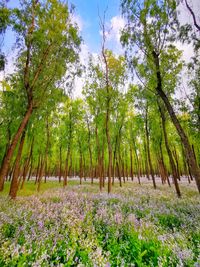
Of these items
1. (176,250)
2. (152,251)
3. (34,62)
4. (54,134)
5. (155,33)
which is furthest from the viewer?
(54,134)

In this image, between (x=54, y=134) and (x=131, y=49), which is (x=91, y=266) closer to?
(x=131, y=49)

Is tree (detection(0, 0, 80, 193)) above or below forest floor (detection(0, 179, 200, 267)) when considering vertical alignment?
above

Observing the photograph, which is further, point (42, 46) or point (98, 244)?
point (42, 46)

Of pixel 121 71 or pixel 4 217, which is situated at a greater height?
pixel 121 71

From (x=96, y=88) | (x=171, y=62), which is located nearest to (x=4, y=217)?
(x=171, y=62)

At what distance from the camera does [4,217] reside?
23.7ft

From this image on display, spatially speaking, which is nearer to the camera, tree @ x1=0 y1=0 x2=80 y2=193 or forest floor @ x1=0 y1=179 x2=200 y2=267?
forest floor @ x1=0 y1=179 x2=200 y2=267

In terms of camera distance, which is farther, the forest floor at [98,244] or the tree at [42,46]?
the tree at [42,46]

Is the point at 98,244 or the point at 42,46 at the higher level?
the point at 42,46

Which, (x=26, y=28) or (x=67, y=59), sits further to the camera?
(x=67, y=59)

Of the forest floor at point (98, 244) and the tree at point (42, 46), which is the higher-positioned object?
the tree at point (42, 46)

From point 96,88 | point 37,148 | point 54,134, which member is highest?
point 96,88

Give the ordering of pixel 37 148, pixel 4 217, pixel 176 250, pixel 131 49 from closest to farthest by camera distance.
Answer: pixel 176 250, pixel 4 217, pixel 131 49, pixel 37 148

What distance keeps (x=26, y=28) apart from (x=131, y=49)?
7.94 m
